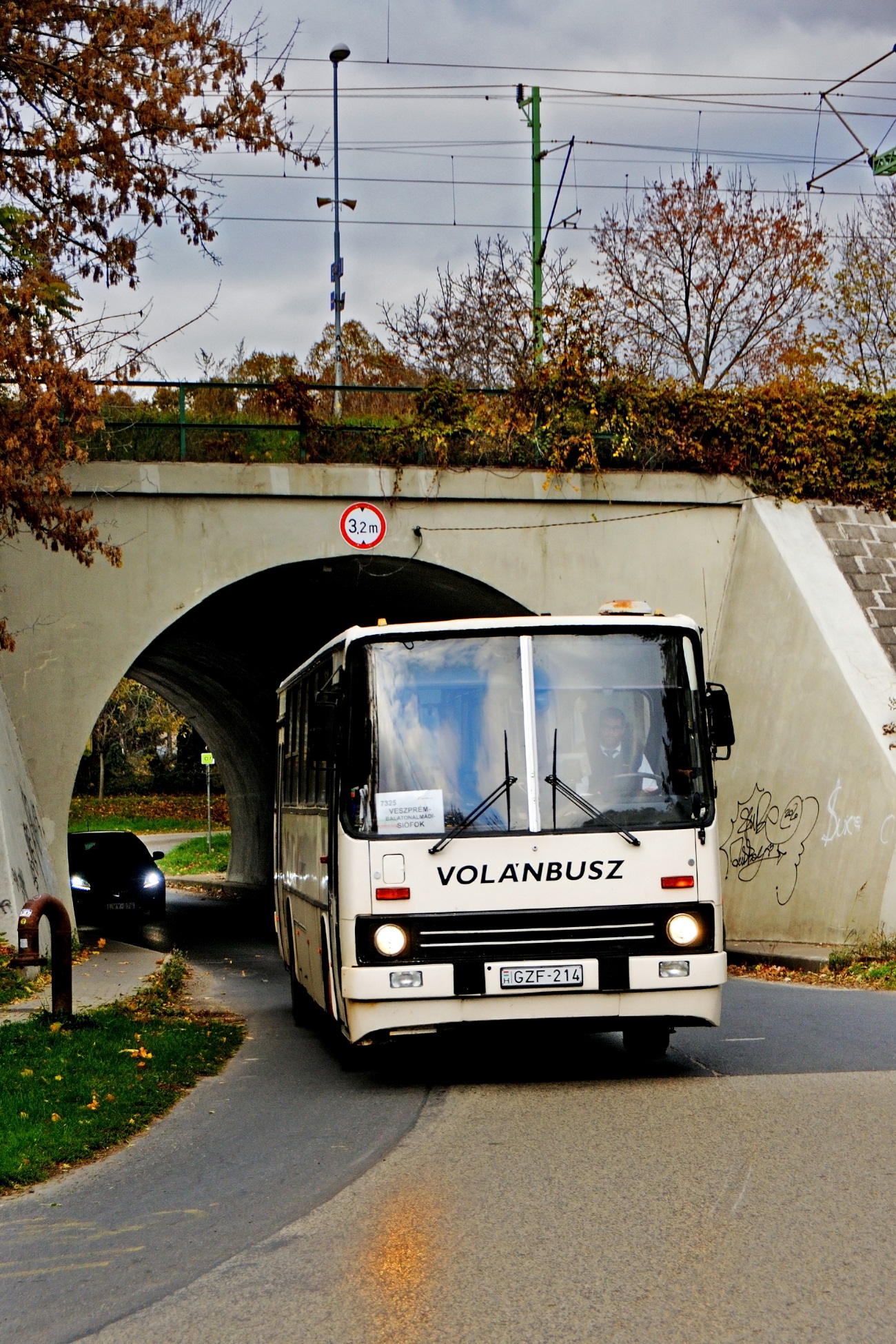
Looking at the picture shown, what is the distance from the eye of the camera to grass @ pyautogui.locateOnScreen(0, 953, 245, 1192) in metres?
7.25

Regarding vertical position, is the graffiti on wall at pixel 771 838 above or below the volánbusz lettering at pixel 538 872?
below

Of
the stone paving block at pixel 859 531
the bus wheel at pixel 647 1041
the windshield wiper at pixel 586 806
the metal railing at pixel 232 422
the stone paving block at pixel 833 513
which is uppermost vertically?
the metal railing at pixel 232 422

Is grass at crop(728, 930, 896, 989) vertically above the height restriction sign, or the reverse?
the height restriction sign

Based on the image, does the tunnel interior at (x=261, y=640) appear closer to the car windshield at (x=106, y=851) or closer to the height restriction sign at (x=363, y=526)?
the height restriction sign at (x=363, y=526)

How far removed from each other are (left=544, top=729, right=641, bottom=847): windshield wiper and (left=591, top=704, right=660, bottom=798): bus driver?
0.11m

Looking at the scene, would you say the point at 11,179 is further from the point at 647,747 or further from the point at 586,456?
the point at 647,747

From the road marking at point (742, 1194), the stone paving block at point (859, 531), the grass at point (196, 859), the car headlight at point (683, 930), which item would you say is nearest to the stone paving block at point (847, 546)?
the stone paving block at point (859, 531)

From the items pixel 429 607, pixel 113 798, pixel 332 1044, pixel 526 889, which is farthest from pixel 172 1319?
pixel 113 798

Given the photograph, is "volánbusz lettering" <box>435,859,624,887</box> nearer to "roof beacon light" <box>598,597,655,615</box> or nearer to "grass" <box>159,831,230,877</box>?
"roof beacon light" <box>598,597,655,615</box>

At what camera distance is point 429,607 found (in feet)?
76.5

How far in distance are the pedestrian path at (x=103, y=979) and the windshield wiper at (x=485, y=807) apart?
4.22 m

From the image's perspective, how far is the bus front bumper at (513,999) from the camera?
8.62 metres

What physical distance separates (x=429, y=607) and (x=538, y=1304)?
1891 cm

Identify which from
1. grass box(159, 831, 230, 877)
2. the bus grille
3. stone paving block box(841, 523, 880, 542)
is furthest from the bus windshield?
grass box(159, 831, 230, 877)
